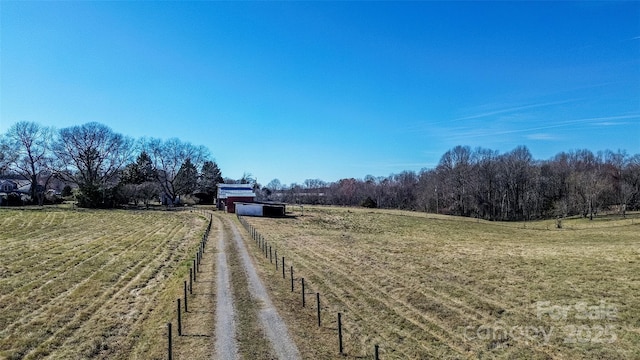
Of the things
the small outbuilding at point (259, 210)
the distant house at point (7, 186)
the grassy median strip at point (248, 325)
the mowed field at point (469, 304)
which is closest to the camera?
the grassy median strip at point (248, 325)

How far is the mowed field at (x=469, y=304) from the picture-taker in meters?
12.3

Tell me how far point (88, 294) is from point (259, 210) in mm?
50391

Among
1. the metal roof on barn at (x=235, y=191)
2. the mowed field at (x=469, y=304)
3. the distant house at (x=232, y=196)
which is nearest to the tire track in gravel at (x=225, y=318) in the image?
the mowed field at (x=469, y=304)

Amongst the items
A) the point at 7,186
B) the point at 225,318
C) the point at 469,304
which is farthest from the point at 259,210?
the point at 7,186

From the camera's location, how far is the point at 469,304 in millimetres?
16484

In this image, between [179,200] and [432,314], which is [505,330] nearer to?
[432,314]

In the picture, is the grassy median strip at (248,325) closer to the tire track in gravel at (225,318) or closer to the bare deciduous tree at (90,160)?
the tire track in gravel at (225,318)

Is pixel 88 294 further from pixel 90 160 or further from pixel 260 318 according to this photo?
pixel 90 160

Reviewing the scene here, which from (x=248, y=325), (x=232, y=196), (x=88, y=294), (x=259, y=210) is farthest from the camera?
(x=232, y=196)

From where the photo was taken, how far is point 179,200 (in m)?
105

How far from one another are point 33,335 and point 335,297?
38.0 ft

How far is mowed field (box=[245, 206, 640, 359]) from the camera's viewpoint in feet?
40.3

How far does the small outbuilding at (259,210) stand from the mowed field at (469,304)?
39.0 m

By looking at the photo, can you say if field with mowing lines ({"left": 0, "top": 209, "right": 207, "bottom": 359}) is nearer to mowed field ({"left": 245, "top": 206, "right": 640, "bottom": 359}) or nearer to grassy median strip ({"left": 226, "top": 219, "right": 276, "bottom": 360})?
grassy median strip ({"left": 226, "top": 219, "right": 276, "bottom": 360})
